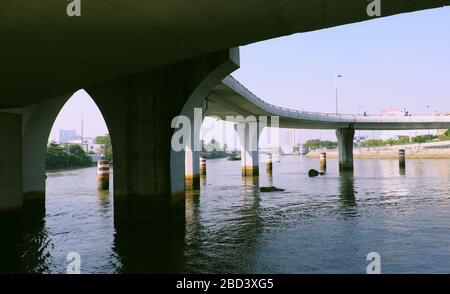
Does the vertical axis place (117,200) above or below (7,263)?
above

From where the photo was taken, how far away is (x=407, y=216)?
20.8 metres

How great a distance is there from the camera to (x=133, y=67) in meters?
12.2

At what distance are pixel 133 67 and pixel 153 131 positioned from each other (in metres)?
5.50

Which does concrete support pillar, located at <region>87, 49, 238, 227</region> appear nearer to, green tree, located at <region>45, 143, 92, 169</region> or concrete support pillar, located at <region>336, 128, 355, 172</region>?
concrete support pillar, located at <region>336, 128, 355, 172</region>

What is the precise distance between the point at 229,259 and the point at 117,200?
7586 millimetres

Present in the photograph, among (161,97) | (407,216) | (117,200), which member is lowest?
(407,216)

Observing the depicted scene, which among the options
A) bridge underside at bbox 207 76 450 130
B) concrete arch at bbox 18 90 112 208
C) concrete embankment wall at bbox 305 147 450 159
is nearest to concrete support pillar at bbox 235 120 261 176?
bridge underside at bbox 207 76 450 130

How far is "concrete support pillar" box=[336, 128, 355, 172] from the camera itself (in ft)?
222

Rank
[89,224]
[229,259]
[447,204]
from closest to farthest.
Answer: [229,259], [89,224], [447,204]

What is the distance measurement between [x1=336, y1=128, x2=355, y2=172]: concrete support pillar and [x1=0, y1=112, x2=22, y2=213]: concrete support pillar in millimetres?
56905

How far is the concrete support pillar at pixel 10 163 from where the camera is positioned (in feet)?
57.2
